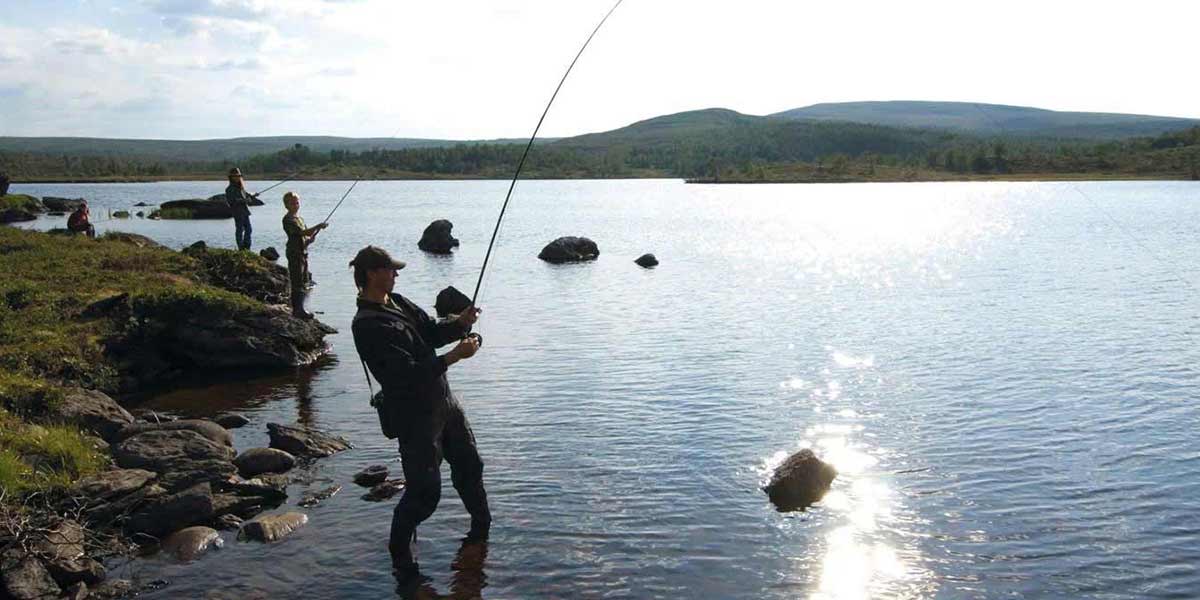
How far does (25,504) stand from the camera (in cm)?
875

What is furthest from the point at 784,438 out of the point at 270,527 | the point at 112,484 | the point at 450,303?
the point at 450,303

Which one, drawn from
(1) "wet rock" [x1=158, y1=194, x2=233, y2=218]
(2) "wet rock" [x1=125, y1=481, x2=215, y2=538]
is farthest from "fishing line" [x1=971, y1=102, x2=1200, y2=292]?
(1) "wet rock" [x1=158, y1=194, x2=233, y2=218]

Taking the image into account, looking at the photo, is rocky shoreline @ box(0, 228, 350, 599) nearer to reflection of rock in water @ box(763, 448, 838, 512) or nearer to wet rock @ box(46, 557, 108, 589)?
wet rock @ box(46, 557, 108, 589)

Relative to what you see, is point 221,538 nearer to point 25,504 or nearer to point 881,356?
point 25,504

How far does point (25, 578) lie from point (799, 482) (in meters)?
6.67

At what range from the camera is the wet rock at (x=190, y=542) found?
8.86 metres

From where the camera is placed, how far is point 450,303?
22.7 metres

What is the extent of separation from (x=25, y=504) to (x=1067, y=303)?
21653mm

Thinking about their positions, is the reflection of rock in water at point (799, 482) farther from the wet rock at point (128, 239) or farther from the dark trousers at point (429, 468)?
the wet rock at point (128, 239)

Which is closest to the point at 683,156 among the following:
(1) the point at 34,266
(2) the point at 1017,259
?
(2) the point at 1017,259

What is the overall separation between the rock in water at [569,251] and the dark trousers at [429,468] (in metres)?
28.4

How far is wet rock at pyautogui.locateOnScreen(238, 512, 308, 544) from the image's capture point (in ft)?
30.3

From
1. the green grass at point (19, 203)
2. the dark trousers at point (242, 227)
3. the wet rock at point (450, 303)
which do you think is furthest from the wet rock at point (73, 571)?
the green grass at point (19, 203)

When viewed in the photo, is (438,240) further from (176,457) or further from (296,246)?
(176,457)
